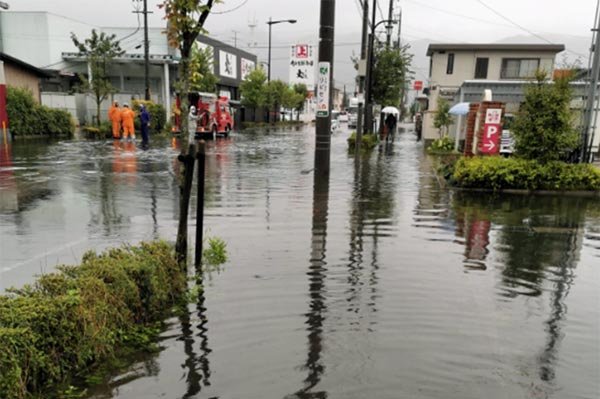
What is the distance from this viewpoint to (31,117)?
25469 mm

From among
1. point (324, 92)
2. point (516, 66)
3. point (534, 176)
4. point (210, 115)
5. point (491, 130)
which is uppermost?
point (516, 66)

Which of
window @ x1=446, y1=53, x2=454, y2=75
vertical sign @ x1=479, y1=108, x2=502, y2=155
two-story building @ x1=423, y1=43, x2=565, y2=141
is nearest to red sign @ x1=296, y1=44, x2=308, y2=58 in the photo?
vertical sign @ x1=479, y1=108, x2=502, y2=155

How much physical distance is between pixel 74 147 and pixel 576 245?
795 inches

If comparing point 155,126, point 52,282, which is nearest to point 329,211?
point 52,282

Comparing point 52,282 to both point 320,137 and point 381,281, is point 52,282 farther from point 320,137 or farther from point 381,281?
point 320,137

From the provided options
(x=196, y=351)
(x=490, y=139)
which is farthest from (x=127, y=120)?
(x=196, y=351)

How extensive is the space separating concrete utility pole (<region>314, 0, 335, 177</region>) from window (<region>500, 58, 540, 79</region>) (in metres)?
25.7

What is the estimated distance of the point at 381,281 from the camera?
5762 mm

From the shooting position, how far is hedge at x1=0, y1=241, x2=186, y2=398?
122 inches

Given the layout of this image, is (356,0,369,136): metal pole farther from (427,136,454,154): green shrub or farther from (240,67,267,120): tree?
(240,67,267,120): tree

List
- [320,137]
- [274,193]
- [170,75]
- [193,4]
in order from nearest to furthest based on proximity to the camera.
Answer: [193,4] → [274,193] → [320,137] → [170,75]

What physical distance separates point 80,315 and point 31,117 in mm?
25596

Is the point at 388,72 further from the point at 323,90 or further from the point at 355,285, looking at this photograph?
the point at 355,285

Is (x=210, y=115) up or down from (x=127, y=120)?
up
